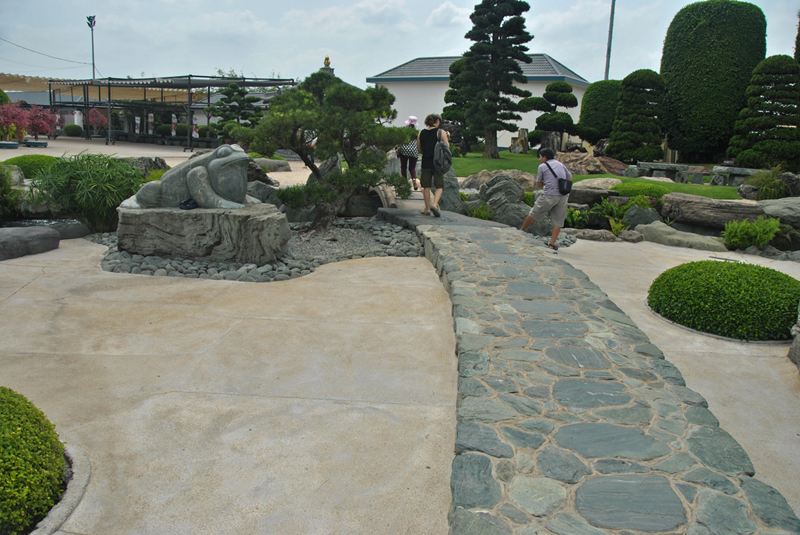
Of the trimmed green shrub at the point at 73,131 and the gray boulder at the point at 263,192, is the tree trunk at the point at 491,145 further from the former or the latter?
the trimmed green shrub at the point at 73,131

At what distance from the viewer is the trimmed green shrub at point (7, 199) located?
25.8ft

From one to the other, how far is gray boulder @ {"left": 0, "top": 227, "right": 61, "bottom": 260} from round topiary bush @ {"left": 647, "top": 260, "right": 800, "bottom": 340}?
729 centimetres

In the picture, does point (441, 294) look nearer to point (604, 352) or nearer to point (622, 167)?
point (604, 352)

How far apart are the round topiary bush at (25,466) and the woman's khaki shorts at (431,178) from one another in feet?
22.7

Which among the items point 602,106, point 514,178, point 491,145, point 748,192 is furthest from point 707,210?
point 602,106

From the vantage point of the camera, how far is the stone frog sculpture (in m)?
6.70

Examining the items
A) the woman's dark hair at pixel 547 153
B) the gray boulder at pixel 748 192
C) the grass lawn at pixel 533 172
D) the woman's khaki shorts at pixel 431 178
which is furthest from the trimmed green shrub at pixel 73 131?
A: the gray boulder at pixel 748 192

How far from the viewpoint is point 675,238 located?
9.44m

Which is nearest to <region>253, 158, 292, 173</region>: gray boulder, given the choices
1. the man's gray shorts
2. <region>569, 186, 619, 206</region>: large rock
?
<region>569, 186, 619, 206</region>: large rock

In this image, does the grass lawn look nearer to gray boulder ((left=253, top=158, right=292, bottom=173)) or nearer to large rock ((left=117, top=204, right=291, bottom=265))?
gray boulder ((left=253, top=158, right=292, bottom=173))

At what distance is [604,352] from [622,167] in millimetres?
15194

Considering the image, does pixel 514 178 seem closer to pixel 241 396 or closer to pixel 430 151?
pixel 430 151

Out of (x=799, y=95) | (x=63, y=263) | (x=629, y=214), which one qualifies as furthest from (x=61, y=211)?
(x=799, y=95)

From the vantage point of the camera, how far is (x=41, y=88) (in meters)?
38.8
